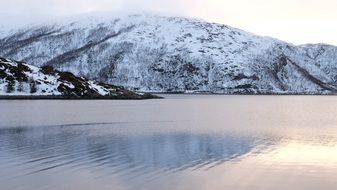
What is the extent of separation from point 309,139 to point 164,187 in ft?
70.8

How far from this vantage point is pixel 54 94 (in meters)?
134

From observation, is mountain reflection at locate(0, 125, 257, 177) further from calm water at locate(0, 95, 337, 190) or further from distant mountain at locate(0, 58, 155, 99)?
distant mountain at locate(0, 58, 155, 99)

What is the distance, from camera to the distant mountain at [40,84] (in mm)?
131000

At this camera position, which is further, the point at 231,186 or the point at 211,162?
the point at 211,162

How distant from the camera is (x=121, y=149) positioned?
30.0 metres

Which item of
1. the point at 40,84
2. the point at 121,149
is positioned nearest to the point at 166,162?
the point at 121,149

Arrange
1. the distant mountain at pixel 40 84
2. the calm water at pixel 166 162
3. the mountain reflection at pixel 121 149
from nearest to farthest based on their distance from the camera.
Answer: the calm water at pixel 166 162, the mountain reflection at pixel 121 149, the distant mountain at pixel 40 84

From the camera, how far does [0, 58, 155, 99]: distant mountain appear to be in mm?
131000

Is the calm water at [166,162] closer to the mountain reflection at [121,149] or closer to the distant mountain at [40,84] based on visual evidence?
the mountain reflection at [121,149]

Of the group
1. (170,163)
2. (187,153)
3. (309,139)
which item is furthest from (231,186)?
(309,139)

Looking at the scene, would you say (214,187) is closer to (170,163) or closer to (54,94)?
(170,163)

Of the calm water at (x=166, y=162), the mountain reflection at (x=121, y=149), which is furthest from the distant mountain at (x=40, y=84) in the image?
the calm water at (x=166, y=162)

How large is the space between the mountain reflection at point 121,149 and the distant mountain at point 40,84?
92.4 metres

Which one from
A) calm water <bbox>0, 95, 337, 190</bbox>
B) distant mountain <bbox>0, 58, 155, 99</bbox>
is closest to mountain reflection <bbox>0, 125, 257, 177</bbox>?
calm water <bbox>0, 95, 337, 190</bbox>
